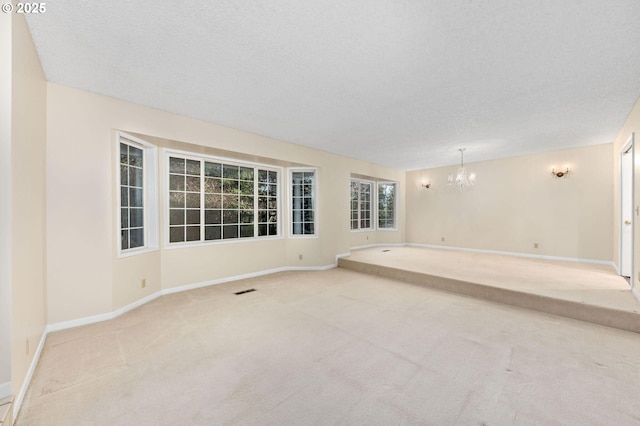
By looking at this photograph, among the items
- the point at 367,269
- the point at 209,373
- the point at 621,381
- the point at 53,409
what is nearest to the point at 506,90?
the point at 621,381

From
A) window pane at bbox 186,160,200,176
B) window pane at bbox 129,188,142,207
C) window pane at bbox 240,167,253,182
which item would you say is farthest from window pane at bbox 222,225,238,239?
window pane at bbox 129,188,142,207

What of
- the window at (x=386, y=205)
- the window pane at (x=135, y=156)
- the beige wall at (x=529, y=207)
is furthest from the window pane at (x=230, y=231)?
the beige wall at (x=529, y=207)

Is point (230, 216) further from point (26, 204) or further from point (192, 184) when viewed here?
point (26, 204)

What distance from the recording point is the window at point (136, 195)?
351 cm

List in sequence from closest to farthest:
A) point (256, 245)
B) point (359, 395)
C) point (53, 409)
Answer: point (53, 409) → point (359, 395) → point (256, 245)

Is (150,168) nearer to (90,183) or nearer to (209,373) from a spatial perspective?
(90,183)

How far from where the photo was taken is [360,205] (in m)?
7.93

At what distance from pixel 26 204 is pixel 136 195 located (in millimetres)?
1754

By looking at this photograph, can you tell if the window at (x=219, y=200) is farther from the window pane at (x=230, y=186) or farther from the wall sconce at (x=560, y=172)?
the wall sconce at (x=560, y=172)

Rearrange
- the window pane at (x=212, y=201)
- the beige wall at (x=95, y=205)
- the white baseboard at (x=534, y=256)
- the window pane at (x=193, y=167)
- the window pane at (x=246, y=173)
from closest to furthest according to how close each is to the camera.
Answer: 1. the beige wall at (x=95, y=205)
2. the window pane at (x=193, y=167)
3. the window pane at (x=212, y=201)
4. the window pane at (x=246, y=173)
5. the white baseboard at (x=534, y=256)

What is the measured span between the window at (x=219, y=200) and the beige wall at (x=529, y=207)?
5.10 meters

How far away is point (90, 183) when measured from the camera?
3.10 metres

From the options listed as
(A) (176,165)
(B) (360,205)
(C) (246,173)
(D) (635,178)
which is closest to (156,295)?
(A) (176,165)

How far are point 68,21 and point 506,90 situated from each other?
4.22 meters
